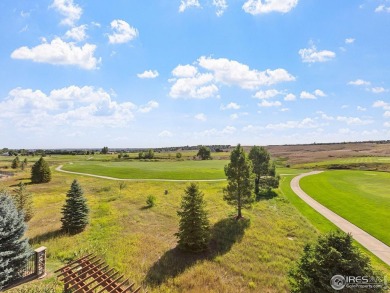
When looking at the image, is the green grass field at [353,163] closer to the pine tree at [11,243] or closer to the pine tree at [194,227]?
the pine tree at [194,227]

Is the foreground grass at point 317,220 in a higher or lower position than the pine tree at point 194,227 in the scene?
lower

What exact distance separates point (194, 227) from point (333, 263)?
1495cm

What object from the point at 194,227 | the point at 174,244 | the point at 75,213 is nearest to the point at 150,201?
the point at 75,213

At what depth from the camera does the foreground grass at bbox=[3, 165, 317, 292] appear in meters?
19.1

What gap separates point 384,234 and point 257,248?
1575cm

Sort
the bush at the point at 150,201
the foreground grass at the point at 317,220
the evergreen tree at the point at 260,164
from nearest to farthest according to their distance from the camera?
the foreground grass at the point at 317,220
the bush at the point at 150,201
the evergreen tree at the point at 260,164

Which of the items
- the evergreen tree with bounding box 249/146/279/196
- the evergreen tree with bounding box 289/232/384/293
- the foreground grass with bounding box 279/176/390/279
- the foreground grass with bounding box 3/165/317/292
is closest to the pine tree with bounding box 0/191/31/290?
the foreground grass with bounding box 3/165/317/292

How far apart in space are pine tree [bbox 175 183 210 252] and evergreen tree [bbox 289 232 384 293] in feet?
42.9

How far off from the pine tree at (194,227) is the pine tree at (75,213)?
39.7 ft

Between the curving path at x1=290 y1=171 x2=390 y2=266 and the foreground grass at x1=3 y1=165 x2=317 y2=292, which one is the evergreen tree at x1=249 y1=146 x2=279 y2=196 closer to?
the foreground grass at x1=3 y1=165 x2=317 y2=292

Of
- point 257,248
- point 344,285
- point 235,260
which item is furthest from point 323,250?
point 257,248

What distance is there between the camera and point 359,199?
43438 millimetres

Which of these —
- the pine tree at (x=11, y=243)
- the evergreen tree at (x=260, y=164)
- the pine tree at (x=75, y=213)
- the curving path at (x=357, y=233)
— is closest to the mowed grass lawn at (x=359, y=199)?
the curving path at (x=357, y=233)

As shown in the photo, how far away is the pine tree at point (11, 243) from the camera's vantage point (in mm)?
14891
